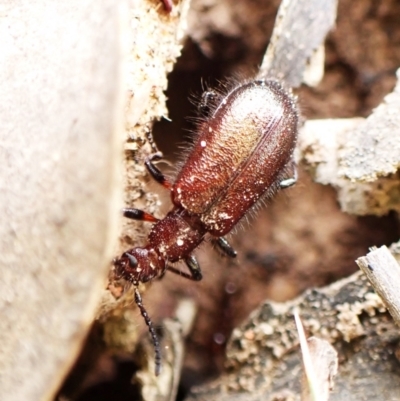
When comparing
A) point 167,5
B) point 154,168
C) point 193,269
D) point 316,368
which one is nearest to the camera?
point 316,368

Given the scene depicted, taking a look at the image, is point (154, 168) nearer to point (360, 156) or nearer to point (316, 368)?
point (360, 156)

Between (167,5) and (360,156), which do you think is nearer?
(167,5)

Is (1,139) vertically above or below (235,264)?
below

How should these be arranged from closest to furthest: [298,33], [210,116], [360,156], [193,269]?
[360,156] → [298,33] → [210,116] → [193,269]

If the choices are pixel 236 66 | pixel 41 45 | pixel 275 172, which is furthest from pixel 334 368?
pixel 236 66

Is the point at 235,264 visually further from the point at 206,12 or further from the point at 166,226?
the point at 206,12

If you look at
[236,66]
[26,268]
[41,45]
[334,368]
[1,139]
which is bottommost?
[334,368]

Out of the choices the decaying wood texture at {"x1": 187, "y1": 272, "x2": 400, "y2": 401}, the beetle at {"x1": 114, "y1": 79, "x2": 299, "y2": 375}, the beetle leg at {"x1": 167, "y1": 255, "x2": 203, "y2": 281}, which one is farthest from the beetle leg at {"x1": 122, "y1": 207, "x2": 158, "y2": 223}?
the decaying wood texture at {"x1": 187, "y1": 272, "x2": 400, "y2": 401}

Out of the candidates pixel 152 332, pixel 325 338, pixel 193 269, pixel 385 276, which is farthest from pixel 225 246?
pixel 385 276
